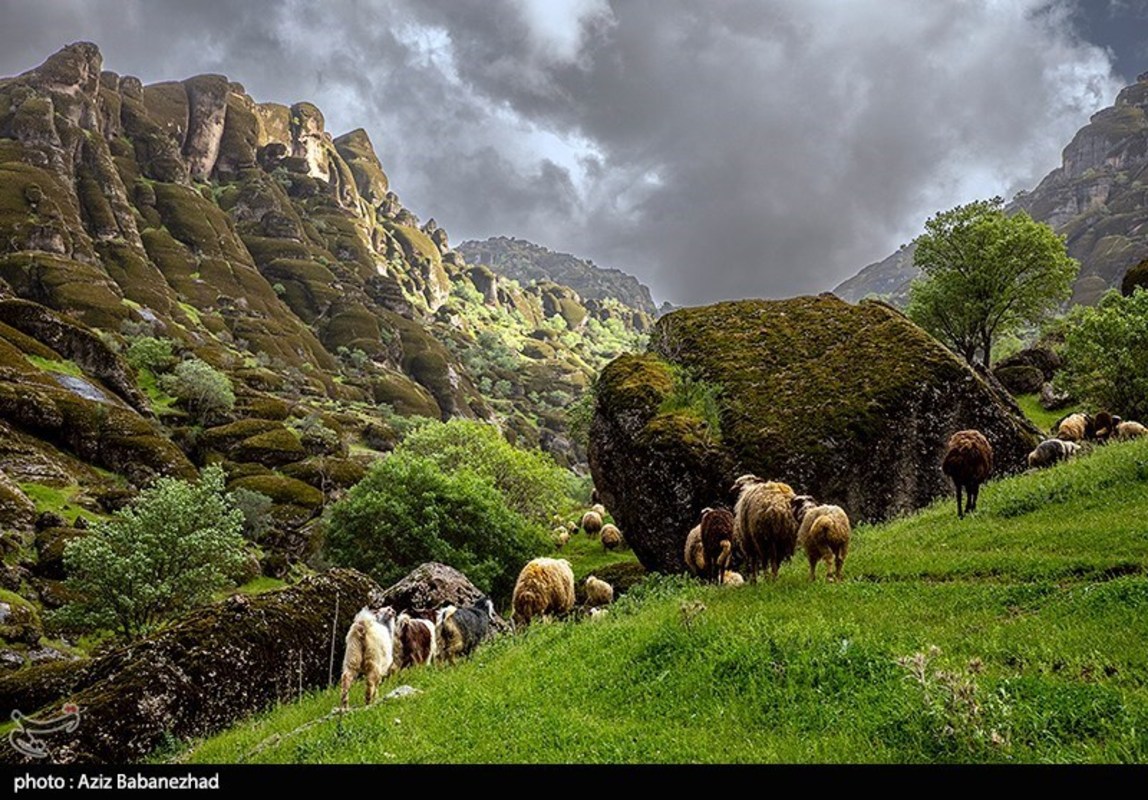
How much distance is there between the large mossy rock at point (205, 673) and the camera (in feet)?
35.3

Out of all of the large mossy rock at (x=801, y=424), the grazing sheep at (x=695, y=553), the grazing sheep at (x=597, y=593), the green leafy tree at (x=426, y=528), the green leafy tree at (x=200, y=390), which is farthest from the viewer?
the green leafy tree at (x=200, y=390)

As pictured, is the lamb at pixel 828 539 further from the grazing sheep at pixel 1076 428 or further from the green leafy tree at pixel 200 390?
the green leafy tree at pixel 200 390

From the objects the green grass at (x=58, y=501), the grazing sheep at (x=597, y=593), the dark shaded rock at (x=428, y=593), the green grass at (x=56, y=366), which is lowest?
the grazing sheep at (x=597, y=593)

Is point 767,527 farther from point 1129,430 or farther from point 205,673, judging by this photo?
point 1129,430

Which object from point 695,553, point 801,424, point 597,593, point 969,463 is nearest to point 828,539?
point 695,553

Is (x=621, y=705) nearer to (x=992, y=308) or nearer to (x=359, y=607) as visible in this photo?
(x=359, y=607)

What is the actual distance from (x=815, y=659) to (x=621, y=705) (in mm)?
2477

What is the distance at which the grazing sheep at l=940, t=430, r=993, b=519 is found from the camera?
15883 millimetres

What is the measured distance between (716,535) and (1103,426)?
2290cm

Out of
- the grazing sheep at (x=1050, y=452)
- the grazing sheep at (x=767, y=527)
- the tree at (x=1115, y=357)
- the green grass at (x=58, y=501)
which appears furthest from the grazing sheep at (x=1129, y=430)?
the green grass at (x=58, y=501)

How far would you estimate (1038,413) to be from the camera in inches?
1649

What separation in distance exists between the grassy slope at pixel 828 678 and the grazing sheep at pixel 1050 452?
9.93m

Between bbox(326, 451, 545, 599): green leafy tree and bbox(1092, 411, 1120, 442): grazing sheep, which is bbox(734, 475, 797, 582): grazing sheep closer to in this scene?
bbox(1092, 411, 1120, 442): grazing sheep
